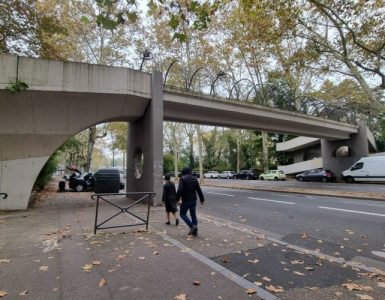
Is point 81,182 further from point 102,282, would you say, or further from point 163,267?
point 102,282

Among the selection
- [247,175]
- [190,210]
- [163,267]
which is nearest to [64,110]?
[190,210]

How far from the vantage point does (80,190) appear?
22.2 meters

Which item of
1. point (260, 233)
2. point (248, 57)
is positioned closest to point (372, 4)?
point (260, 233)

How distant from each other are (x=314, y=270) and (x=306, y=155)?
43.5 metres

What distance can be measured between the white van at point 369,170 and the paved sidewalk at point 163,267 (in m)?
23.0

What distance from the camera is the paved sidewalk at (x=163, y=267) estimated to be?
3943 mm

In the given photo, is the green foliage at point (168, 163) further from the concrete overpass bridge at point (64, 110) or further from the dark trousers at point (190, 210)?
the dark trousers at point (190, 210)

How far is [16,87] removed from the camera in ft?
33.8

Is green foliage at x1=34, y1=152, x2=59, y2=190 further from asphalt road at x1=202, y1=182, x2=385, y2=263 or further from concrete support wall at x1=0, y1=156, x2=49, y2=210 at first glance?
asphalt road at x1=202, y1=182, x2=385, y2=263

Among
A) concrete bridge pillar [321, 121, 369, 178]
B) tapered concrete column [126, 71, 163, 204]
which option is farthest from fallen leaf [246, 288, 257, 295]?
concrete bridge pillar [321, 121, 369, 178]

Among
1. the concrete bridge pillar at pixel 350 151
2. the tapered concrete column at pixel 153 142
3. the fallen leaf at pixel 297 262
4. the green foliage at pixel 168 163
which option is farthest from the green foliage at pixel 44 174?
the green foliage at pixel 168 163

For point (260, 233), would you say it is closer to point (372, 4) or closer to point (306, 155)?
point (372, 4)

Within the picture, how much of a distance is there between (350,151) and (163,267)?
32.1m

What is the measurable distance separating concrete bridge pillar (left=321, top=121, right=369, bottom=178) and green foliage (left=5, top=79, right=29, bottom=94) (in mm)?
30898
